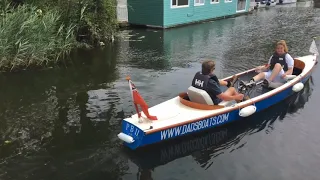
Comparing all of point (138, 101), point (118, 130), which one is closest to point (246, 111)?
point (138, 101)

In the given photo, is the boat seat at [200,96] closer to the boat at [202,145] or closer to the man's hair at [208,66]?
the man's hair at [208,66]

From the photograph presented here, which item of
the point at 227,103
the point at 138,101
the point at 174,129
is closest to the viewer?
the point at 138,101

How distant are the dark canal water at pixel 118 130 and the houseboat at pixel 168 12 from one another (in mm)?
8810

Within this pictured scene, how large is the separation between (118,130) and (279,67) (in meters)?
4.61

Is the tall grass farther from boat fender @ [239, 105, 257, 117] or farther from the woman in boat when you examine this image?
boat fender @ [239, 105, 257, 117]

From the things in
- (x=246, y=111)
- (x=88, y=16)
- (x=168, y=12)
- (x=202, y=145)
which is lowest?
(x=202, y=145)

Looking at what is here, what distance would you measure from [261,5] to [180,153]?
37.5 meters

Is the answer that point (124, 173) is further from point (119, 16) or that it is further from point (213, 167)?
point (119, 16)

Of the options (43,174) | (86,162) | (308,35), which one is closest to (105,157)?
(86,162)

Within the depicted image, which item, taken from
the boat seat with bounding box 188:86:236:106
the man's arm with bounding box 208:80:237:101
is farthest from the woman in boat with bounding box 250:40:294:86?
the boat seat with bounding box 188:86:236:106

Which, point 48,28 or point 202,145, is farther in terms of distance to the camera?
point 48,28

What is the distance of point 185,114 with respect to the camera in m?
6.52

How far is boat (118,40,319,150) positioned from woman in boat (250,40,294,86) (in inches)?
15.5

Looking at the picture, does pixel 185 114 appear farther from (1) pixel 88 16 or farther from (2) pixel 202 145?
(1) pixel 88 16
